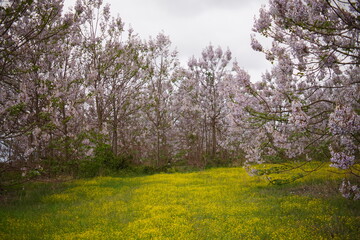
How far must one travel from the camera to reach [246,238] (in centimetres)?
765

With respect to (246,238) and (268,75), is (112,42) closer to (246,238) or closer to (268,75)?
(268,75)

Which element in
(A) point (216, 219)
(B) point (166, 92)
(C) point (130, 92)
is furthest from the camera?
(B) point (166, 92)

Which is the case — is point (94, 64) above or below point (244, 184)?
above

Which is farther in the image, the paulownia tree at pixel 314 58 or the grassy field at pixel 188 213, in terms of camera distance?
the grassy field at pixel 188 213

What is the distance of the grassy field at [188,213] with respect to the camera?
805cm

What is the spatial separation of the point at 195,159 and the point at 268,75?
10.9 metres

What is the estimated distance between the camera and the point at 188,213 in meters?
10.2

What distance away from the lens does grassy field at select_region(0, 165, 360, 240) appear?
26.4ft

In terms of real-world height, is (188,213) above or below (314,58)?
below

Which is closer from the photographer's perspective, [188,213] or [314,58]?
[314,58]

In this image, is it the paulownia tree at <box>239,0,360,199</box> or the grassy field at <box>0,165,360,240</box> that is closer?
the paulownia tree at <box>239,0,360,199</box>

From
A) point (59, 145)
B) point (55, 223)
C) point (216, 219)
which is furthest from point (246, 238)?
point (59, 145)

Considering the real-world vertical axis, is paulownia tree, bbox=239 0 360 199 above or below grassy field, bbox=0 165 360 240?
above

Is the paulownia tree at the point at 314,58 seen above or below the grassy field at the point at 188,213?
above
